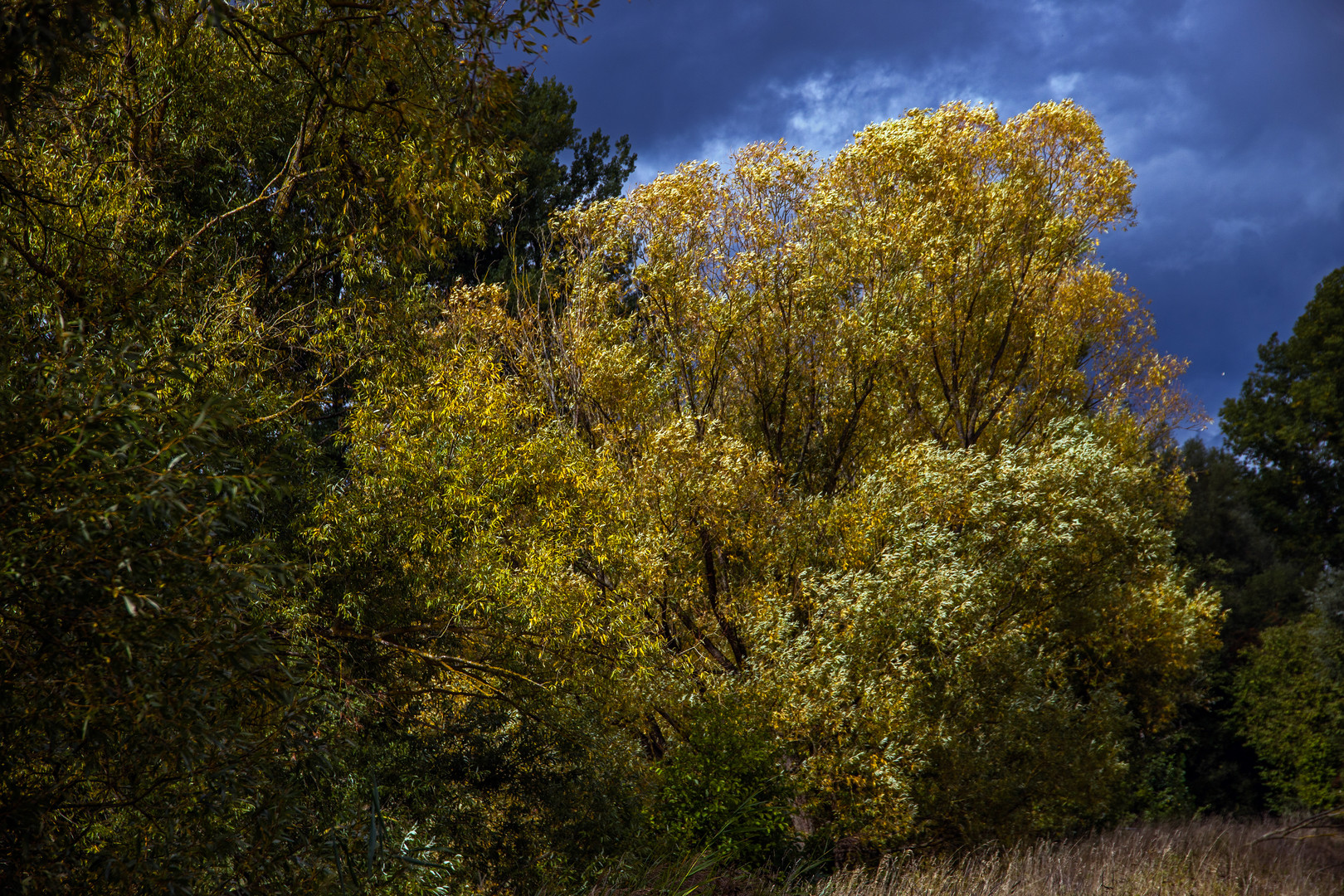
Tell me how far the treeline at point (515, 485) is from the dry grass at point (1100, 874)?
1.19 metres

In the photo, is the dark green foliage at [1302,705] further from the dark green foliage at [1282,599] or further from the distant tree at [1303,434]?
the distant tree at [1303,434]

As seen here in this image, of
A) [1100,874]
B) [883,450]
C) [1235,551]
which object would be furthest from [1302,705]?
[1100,874]

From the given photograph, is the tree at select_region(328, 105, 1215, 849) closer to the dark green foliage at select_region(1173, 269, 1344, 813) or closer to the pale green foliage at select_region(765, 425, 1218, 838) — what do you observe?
the pale green foliage at select_region(765, 425, 1218, 838)

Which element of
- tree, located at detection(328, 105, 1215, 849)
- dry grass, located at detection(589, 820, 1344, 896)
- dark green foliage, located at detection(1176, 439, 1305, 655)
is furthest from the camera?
dark green foliage, located at detection(1176, 439, 1305, 655)

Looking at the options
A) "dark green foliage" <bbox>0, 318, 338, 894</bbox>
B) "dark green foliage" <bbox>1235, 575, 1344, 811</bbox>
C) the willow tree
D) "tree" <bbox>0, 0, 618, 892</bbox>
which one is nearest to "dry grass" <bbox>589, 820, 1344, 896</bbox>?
the willow tree

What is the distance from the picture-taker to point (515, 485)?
869cm

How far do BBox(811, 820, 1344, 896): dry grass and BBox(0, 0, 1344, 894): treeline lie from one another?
1.19 m

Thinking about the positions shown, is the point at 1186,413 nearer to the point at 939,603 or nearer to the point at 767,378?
the point at 767,378

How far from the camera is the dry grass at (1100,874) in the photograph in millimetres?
7223

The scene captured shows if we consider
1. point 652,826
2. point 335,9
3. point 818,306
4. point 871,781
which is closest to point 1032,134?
point 818,306

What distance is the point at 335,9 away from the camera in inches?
180

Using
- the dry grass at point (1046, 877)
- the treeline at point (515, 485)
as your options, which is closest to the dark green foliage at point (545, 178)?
the treeline at point (515, 485)

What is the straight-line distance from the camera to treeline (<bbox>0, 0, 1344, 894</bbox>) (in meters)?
3.32

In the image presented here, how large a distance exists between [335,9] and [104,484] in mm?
2837
